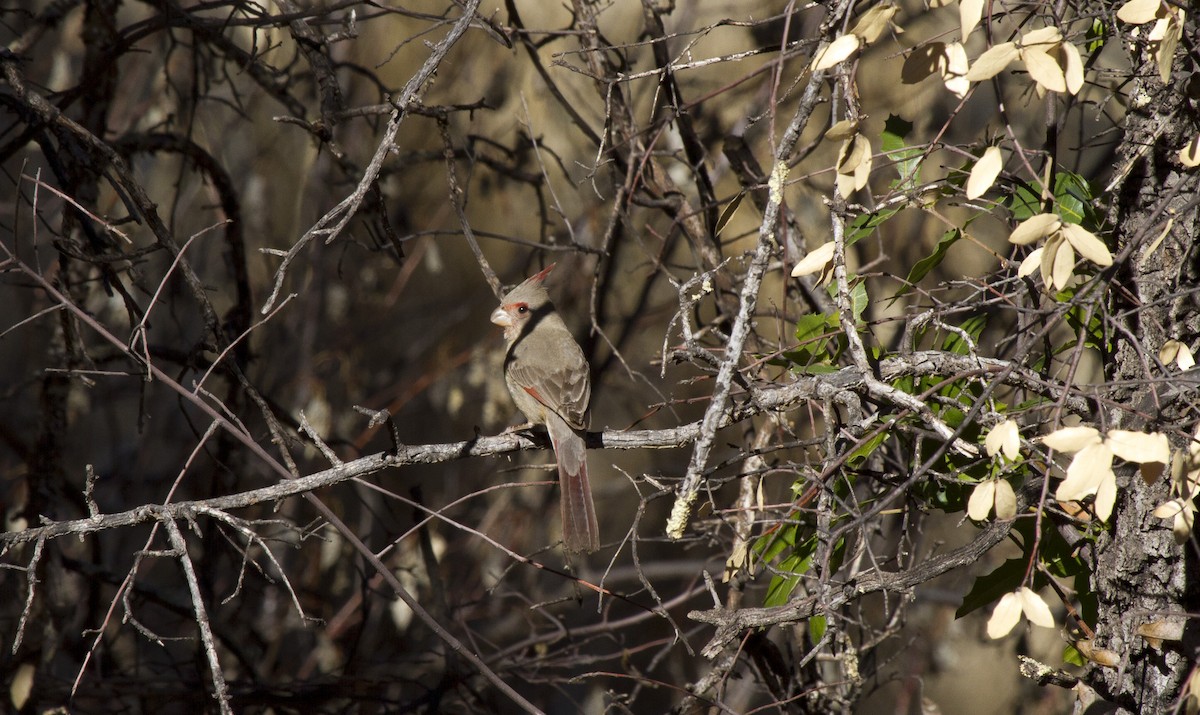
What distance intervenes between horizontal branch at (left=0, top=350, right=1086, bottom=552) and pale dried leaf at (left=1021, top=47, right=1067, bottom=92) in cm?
56

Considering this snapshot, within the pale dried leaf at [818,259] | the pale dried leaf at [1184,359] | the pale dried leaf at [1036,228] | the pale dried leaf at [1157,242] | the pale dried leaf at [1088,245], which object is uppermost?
the pale dried leaf at [1036,228]

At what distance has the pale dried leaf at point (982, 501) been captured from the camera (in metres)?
1.89

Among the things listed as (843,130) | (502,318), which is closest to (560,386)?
(502,318)

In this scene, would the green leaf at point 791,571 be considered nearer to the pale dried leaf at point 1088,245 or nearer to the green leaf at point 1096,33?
the pale dried leaf at point 1088,245

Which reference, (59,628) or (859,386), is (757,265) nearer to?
(859,386)

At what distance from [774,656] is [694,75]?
2.76 meters

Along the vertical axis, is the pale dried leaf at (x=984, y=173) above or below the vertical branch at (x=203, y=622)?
above

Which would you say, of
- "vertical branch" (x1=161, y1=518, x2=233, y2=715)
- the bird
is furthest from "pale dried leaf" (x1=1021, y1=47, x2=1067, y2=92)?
the bird

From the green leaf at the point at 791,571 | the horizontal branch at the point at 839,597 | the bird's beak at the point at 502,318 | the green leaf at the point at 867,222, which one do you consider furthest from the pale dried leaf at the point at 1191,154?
the bird's beak at the point at 502,318

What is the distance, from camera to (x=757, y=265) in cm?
205

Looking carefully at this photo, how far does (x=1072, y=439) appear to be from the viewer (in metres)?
1.74

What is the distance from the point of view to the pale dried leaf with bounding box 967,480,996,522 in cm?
189

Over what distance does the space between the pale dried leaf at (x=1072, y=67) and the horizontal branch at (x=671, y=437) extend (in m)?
0.56

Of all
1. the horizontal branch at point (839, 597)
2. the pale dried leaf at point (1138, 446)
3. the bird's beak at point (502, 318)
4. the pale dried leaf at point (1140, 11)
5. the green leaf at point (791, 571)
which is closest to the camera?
the pale dried leaf at point (1138, 446)
